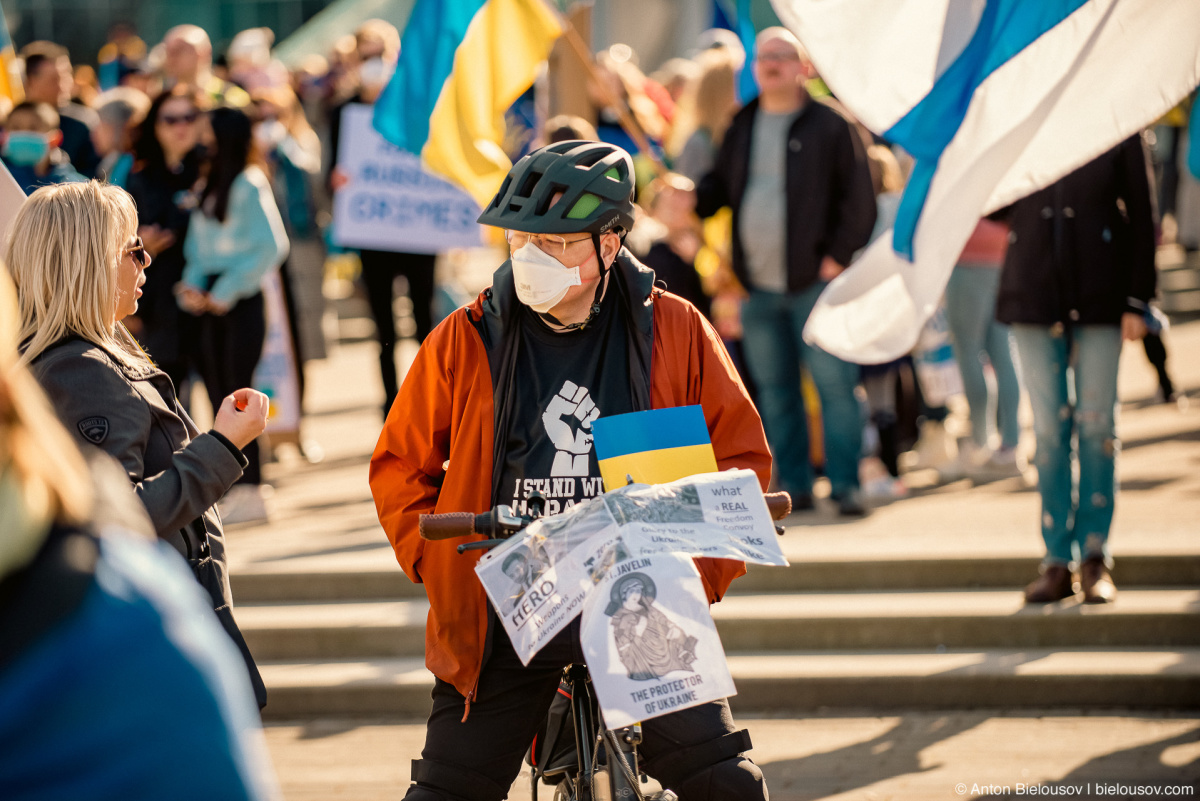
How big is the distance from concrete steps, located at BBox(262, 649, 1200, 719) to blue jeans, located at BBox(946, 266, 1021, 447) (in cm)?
264

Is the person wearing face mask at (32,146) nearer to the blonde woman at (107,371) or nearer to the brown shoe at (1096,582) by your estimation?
the blonde woman at (107,371)

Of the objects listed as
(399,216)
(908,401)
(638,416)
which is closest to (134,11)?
(399,216)

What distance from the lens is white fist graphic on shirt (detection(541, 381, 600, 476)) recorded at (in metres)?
3.19

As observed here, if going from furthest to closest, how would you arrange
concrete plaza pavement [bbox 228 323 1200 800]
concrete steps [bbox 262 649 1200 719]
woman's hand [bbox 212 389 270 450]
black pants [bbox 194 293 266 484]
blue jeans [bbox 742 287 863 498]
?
black pants [bbox 194 293 266 484]
blue jeans [bbox 742 287 863 498]
concrete steps [bbox 262 649 1200 719]
concrete plaza pavement [bbox 228 323 1200 800]
woman's hand [bbox 212 389 270 450]

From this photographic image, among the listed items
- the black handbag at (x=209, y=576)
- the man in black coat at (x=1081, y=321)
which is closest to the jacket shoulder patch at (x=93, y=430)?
the black handbag at (x=209, y=576)

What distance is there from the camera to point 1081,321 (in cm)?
572

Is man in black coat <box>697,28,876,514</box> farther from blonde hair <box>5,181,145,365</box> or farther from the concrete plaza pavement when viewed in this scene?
blonde hair <box>5,181,145,365</box>

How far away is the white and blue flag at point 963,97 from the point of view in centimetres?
445

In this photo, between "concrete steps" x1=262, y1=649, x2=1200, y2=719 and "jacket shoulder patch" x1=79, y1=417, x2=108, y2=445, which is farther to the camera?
"concrete steps" x1=262, y1=649, x2=1200, y2=719

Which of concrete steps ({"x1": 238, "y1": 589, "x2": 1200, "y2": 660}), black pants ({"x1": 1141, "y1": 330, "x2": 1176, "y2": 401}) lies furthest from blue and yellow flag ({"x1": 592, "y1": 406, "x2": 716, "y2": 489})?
black pants ({"x1": 1141, "y1": 330, "x2": 1176, "y2": 401})

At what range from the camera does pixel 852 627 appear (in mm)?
6004

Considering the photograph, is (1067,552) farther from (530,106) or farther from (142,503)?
(530,106)

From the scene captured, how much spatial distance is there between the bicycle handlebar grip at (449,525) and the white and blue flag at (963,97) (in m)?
2.05

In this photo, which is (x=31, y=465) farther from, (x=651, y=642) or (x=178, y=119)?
(x=178, y=119)
